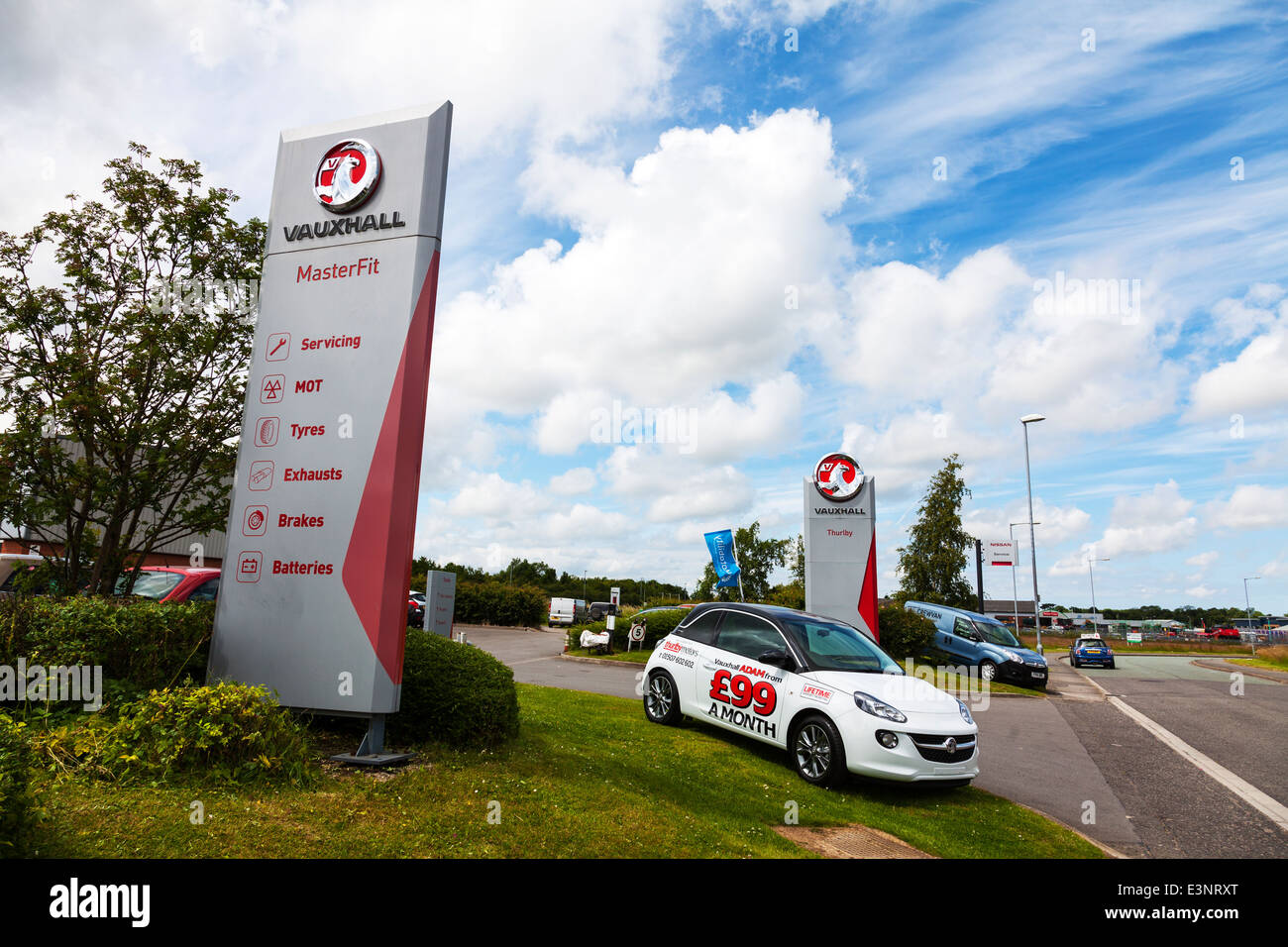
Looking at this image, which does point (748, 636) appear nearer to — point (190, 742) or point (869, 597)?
point (190, 742)

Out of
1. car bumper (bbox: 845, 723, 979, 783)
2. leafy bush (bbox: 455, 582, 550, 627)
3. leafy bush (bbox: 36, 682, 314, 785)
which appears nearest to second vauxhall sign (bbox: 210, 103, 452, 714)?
leafy bush (bbox: 36, 682, 314, 785)

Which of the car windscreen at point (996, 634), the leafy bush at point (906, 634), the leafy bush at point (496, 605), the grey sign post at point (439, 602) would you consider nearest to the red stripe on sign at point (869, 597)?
the leafy bush at point (906, 634)

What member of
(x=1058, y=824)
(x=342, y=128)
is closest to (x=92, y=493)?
(x=342, y=128)

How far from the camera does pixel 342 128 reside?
673cm

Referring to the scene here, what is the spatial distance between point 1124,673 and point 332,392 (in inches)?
1241

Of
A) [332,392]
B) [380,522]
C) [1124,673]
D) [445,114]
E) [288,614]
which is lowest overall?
[1124,673]

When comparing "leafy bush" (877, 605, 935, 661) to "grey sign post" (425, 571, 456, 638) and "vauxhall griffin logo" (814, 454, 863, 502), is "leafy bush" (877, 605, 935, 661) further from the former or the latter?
"grey sign post" (425, 571, 456, 638)

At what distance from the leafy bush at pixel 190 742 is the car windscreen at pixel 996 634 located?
2107 centimetres

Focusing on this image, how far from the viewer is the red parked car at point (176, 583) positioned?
945 centimetres

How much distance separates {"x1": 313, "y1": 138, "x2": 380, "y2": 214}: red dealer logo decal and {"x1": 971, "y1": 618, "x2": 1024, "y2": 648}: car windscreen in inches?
822

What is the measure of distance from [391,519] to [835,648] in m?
5.03

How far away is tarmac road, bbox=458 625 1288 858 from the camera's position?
23.3 ft
